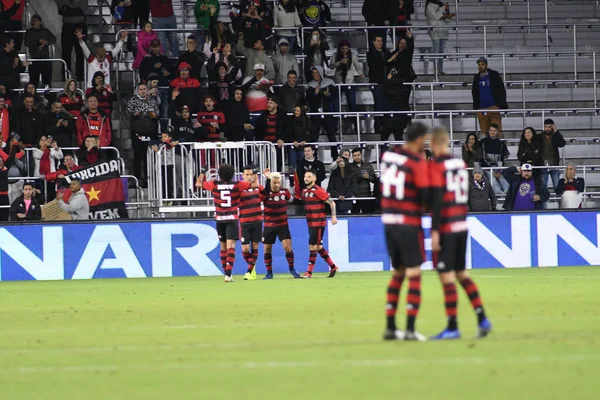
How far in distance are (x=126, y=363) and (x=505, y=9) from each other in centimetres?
2718

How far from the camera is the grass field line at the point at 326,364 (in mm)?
9047

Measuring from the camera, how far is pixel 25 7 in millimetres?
31766

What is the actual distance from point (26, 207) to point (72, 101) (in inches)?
120

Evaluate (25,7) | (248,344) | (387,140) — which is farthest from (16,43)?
(248,344)

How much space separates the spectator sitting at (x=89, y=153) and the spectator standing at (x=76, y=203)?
60 cm

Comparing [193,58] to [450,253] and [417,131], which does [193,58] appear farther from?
[450,253]

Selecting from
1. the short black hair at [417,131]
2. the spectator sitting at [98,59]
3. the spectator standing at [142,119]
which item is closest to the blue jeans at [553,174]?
the spectator standing at [142,119]

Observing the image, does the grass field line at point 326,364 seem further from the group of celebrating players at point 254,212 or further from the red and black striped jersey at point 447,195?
the group of celebrating players at point 254,212

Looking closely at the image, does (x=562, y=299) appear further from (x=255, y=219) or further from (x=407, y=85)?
(x=407, y=85)

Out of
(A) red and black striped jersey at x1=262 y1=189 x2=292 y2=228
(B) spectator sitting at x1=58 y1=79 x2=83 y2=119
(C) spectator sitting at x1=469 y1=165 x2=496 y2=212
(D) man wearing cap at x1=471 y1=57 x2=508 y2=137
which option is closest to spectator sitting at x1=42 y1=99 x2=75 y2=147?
(B) spectator sitting at x1=58 y1=79 x2=83 y2=119

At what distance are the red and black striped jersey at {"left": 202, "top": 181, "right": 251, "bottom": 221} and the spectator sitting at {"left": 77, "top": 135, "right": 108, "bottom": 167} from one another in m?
5.11

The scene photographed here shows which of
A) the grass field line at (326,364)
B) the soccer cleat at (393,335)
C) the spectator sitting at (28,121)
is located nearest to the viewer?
the grass field line at (326,364)

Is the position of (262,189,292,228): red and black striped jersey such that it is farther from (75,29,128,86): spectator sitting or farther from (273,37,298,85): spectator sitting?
(75,29,128,86): spectator sitting

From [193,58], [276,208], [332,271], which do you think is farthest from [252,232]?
[193,58]
